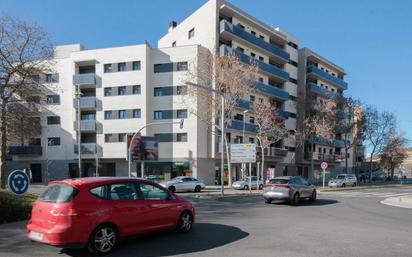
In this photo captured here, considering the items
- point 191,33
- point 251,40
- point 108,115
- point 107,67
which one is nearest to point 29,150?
point 108,115

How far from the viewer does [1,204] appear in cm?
1177

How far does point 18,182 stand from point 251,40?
44718 mm

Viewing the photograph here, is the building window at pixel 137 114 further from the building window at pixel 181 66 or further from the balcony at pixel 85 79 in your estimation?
the building window at pixel 181 66

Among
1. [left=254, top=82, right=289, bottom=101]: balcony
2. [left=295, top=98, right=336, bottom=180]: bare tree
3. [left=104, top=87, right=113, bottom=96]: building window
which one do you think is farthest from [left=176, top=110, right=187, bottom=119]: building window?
[left=295, top=98, right=336, bottom=180]: bare tree

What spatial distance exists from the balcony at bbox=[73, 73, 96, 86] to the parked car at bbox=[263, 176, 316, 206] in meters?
34.5

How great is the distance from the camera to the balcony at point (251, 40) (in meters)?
46.7

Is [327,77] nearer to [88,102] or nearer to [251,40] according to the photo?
[251,40]

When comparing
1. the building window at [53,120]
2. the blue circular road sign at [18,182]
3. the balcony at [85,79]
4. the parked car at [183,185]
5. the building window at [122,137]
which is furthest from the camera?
the building window at [53,120]

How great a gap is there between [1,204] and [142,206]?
615 cm

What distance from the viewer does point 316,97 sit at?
6306 centimetres

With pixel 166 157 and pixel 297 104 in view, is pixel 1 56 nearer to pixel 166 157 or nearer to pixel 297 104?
pixel 166 157

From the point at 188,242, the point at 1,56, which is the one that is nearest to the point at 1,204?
the point at 188,242

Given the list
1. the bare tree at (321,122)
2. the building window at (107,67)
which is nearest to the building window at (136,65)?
the building window at (107,67)

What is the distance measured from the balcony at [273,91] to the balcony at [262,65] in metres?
2.13
